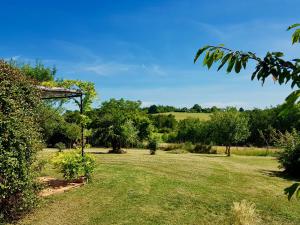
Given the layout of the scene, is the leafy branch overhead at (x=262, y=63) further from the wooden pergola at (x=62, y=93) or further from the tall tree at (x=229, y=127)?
the tall tree at (x=229, y=127)

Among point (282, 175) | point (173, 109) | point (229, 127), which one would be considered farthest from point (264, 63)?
point (173, 109)

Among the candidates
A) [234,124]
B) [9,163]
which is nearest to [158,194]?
[9,163]

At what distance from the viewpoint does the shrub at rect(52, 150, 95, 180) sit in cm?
1502

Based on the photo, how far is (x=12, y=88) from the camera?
1055 cm

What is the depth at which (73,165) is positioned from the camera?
1502 cm

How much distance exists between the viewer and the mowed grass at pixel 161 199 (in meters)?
11.1

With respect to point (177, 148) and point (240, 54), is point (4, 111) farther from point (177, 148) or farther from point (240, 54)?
point (177, 148)

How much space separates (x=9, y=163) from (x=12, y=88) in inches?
84.3

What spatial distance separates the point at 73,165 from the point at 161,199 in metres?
4.11

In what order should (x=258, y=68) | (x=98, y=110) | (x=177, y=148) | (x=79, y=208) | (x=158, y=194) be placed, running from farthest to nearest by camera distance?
(x=177, y=148), (x=98, y=110), (x=158, y=194), (x=79, y=208), (x=258, y=68)

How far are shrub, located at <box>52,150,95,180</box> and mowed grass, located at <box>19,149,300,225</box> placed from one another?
25.9 inches

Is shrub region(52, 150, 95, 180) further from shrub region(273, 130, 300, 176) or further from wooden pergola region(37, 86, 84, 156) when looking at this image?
shrub region(273, 130, 300, 176)

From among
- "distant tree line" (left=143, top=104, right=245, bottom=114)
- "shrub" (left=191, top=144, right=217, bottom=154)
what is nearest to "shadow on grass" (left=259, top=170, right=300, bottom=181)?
"shrub" (left=191, top=144, right=217, bottom=154)

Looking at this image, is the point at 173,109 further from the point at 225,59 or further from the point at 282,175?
the point at 225,59
